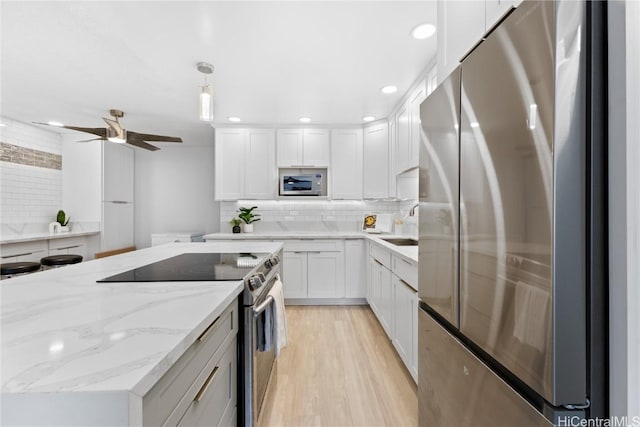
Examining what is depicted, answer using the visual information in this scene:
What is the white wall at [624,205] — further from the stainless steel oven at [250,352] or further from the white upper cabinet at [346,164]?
the white upper cabinet at [346,164]

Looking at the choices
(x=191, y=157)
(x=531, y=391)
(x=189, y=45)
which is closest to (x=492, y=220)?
(x=531, y=391)

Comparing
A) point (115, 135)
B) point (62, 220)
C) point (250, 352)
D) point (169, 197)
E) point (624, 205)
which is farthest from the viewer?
point (169, 197)

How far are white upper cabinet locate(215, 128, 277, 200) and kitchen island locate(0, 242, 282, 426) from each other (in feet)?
9.85

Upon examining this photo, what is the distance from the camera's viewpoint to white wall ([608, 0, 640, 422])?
21.9 inches

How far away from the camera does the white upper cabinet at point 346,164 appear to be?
13.4 feet

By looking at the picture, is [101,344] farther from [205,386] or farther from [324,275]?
[324,275]

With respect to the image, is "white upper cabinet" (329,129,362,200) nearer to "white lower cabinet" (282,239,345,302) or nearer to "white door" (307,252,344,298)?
"white lower cabinet" (282,239,345,302)

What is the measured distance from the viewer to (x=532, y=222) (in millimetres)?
638

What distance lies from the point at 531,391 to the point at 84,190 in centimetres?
571

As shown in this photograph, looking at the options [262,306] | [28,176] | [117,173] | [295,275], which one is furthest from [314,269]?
[28,176]

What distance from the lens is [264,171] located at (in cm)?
407

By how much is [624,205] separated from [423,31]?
1.83 m

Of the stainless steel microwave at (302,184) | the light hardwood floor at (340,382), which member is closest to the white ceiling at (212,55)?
the stainless steel microwave at (302,184)

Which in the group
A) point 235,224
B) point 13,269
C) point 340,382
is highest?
point 235,224
